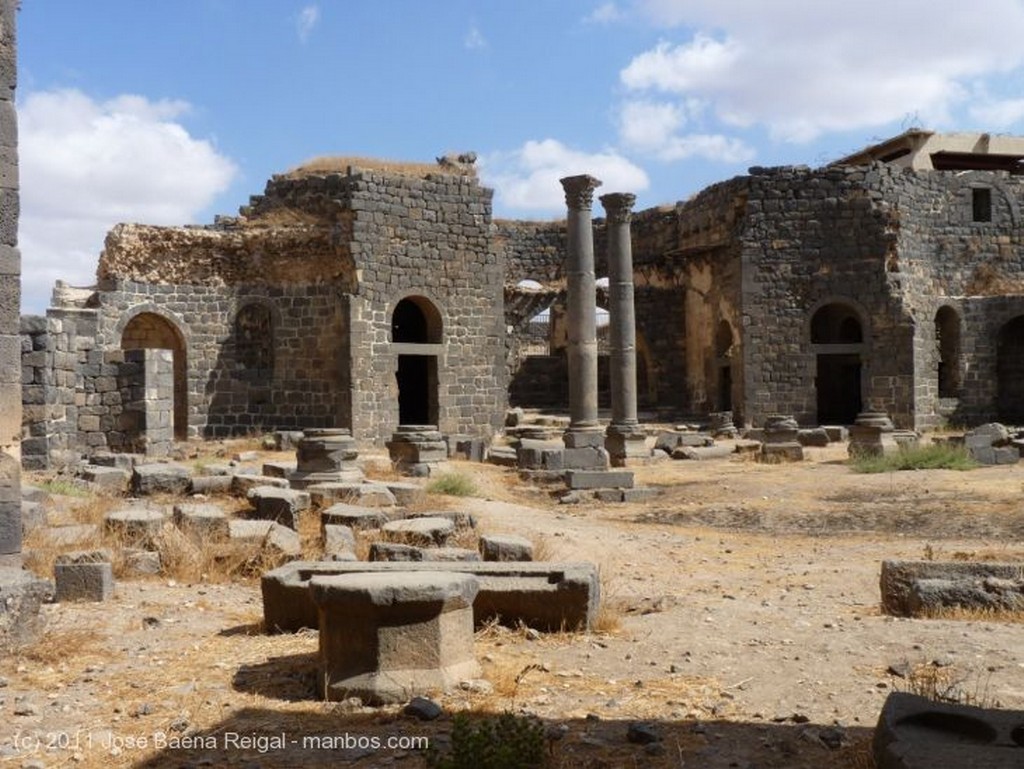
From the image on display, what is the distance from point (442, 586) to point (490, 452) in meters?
14.0

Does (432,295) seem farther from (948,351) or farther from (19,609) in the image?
(19,609)

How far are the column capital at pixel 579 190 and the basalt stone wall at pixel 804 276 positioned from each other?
7108mm

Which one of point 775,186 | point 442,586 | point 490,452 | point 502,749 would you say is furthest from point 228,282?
point 502,749

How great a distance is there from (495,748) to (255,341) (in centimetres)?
1861

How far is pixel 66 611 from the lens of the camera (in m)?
6.67

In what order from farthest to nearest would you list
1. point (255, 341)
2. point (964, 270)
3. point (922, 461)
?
point (964, 270) < point (255, 341) < point (922, 461)

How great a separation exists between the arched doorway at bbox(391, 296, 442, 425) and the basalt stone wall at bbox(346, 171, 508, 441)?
0.06m

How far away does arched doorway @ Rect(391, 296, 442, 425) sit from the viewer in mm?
22328

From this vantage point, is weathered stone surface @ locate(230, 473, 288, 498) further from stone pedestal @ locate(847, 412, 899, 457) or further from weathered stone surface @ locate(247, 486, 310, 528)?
stone pedestal @ locate(847, 412, 899, 457)

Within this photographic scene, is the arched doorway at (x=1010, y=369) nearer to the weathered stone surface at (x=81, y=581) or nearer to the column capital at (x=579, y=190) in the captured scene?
the column capital at (x=579, y=190)

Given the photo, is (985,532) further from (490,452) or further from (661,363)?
(661,363)

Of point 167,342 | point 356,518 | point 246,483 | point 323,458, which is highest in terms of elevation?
point 167,342

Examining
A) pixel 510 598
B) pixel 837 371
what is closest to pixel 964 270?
pixel 837 371

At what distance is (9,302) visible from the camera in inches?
252
